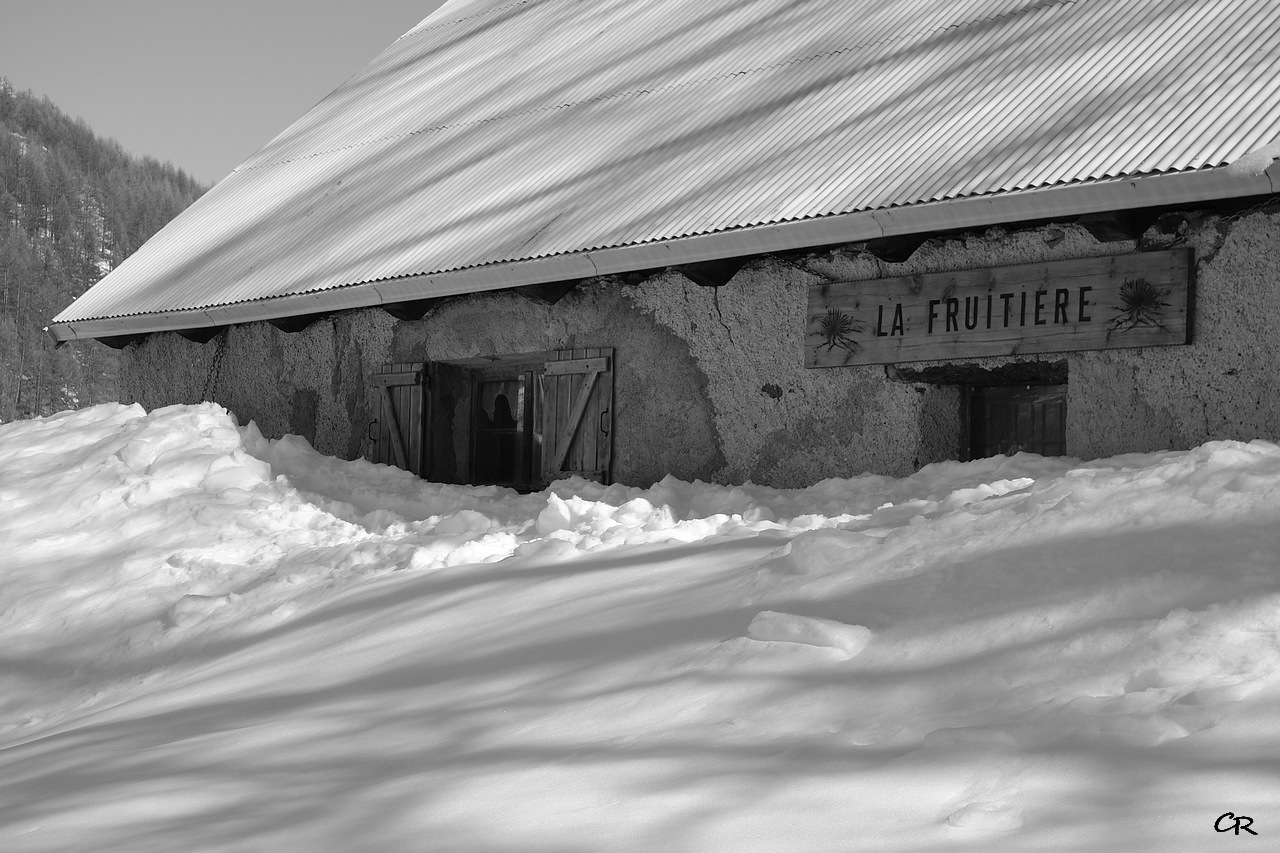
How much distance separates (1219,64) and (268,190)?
822cm

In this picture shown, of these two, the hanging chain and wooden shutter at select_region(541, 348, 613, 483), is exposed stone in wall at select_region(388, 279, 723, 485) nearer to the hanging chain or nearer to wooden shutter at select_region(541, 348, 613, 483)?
wooden shutter at select_region(541, 348, 613, 483)

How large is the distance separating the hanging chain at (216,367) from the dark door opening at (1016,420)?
18.9 ft

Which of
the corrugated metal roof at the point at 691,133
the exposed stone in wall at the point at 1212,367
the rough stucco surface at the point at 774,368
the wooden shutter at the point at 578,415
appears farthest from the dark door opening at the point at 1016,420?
the wooden shutter at the point at 578,415

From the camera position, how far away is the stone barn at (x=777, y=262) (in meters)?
5.69

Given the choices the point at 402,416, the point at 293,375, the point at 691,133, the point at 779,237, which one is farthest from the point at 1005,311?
the point at 293,375

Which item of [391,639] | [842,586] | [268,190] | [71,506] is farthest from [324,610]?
[268,190]

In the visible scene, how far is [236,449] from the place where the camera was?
7.89 meters

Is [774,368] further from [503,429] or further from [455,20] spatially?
[455,20]

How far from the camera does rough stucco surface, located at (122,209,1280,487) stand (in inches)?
221

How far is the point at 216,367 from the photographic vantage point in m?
9.78

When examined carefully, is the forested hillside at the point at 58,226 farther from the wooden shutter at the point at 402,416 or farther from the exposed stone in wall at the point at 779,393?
the exposed stone in wall at the point at 779,393

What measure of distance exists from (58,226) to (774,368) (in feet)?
256

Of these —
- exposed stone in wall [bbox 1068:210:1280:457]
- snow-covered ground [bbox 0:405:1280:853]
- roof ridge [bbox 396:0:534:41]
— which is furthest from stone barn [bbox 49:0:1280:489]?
roof ridge [bbox 396:0:534:41]

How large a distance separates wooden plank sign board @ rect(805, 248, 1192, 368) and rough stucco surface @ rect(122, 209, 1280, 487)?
0.27ft
